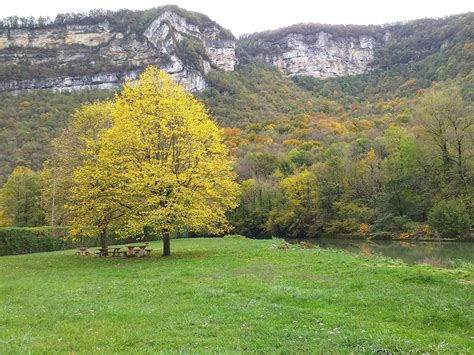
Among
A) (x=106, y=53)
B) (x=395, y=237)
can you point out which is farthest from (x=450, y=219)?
(x=106, y=53)

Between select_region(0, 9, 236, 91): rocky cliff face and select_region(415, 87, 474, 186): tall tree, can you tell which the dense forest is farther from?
select_region(0, 9, 236, 91): rocky cliff face

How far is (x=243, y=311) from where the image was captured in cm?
1066

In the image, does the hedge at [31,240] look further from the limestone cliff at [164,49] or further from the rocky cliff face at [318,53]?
the rocky cliff face at [318,53]

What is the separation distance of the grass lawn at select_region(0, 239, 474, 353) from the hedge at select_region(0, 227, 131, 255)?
19.5 metres

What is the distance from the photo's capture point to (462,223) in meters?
44.8

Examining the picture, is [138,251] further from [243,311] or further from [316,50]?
[316,50]

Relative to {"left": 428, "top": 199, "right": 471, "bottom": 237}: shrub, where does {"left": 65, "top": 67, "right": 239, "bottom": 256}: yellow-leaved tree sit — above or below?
above

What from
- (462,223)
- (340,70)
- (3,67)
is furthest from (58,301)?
(340,70)

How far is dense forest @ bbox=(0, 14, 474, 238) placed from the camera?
168ft

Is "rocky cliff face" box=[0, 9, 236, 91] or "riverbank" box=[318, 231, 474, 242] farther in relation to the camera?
"rocky cliff face" box=[0, 9, 236, 91]

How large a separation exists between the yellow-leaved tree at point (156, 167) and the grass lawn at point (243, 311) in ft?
20.5

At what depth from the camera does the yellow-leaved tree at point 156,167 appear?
2391 centimetres

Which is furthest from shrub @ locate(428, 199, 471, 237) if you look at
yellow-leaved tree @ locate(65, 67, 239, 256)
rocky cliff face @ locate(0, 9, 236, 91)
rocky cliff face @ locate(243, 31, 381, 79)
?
rocky cliff face @ locate(243, 31, 381, 79)

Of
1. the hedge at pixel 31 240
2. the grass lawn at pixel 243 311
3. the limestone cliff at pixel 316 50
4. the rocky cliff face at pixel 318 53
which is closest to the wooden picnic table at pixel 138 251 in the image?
the hedge at pixel 31 240
